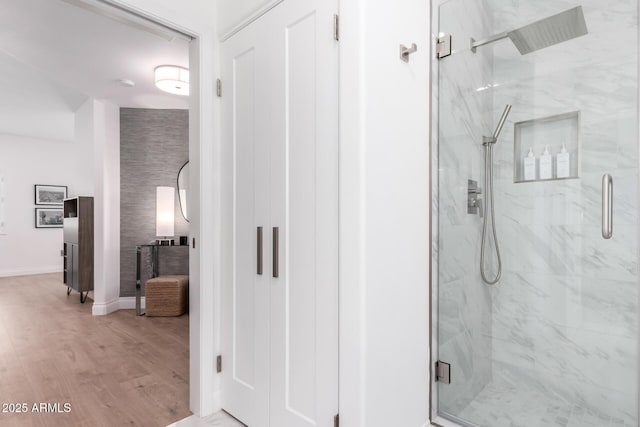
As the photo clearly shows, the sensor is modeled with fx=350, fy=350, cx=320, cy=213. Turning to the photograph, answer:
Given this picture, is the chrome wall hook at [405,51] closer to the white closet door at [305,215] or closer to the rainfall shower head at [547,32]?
the white closet door at [305,215]

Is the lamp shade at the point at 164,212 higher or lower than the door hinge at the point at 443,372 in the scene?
higher

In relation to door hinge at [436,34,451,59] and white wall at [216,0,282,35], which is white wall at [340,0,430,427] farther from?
white wall at [216,0,282,35]

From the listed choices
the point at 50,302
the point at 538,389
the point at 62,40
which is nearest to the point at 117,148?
the point at 62,40

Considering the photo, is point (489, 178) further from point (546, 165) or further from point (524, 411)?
point (524, 411)

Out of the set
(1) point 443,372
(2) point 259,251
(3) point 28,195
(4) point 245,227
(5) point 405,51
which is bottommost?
(1) point 443,372

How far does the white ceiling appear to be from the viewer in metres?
2.59

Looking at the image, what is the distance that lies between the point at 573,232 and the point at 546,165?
364mm

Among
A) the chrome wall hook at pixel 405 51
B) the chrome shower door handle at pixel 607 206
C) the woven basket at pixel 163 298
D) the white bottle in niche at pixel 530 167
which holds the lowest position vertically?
the woven basket at pixel 163 298

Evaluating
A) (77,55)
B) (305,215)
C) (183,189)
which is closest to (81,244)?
(183,189)

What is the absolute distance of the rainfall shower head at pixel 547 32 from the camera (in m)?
1.66

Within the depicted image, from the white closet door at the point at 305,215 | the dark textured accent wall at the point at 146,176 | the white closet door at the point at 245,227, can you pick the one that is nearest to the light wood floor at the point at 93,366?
the white closet door at the point at 245,227

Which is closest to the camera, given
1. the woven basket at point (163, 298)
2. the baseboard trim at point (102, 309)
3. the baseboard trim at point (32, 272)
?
the woven basket at point (163, 298)

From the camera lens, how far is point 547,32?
1745 millimetres

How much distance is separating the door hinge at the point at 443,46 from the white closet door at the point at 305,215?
24.9 inches
